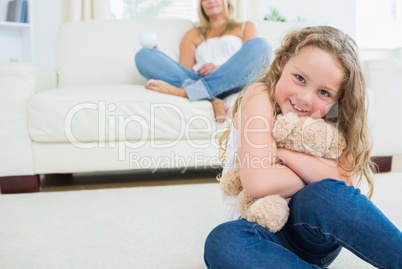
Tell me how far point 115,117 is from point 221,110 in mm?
465

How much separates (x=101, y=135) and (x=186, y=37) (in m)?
0.89

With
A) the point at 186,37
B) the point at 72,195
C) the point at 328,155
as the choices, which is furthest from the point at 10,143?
the point at 328,155

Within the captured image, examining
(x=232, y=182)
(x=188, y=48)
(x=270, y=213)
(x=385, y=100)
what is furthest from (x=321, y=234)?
(x=188, y=48)

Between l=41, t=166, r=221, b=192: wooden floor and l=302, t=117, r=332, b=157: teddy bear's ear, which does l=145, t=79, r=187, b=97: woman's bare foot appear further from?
l=302, t=117, r=332, b=157: teddy bear's ear

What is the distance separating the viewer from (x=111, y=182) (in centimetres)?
171

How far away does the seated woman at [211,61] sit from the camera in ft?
5.35

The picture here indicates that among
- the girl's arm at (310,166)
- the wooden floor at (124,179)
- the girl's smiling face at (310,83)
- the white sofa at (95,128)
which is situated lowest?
the wooden floor at (124,179)

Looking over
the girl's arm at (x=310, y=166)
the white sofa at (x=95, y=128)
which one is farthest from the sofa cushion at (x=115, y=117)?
the girl's arm at (x=310, y=166)

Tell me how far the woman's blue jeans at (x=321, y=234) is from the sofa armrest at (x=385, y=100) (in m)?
1.30

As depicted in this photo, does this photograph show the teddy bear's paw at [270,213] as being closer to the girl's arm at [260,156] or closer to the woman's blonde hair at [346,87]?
the girl's arm at [260,156]

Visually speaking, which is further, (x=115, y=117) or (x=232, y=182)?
(x=115, y=117)

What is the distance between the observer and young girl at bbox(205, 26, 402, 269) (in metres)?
0.61

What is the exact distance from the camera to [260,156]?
2.30 ft

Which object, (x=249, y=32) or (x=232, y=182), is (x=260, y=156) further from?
(x=249, y=32)
